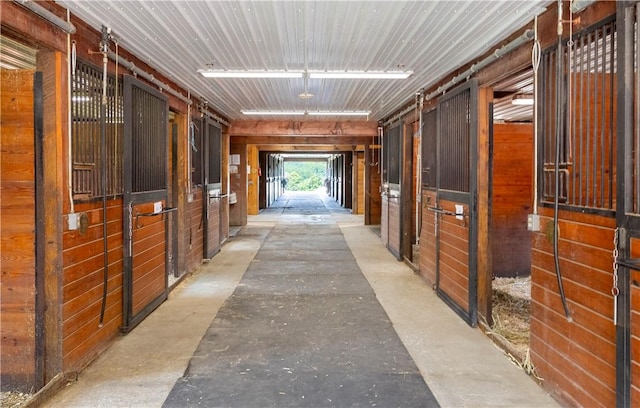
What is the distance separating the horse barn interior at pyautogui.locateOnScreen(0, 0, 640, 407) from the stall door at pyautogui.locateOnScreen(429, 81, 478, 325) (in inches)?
1.0

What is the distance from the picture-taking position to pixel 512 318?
421cm

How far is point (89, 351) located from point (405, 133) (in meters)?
5.07

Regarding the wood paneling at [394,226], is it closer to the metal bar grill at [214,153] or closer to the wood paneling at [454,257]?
the wood paneling at [454,257]

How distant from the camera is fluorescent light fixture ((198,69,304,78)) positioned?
4.66m

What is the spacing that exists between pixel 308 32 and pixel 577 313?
248 cm

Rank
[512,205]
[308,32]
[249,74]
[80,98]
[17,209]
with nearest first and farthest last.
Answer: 1. [17,209]
2. [80,98]
3. [308,32]
4. [249,74]
5. [512,205]

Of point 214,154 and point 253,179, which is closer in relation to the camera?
point 214,154

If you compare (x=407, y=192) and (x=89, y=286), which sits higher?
Answer: (x=407, y=192)

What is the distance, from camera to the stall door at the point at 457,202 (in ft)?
12.9

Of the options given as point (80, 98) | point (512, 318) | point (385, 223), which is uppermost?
point (80, 98)

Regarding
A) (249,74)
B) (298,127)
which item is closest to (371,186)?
(298,127)

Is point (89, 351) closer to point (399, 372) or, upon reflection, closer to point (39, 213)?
point (39, 213)

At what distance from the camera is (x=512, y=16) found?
3000 millimetres

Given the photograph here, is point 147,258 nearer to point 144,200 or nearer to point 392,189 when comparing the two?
point 144,200
